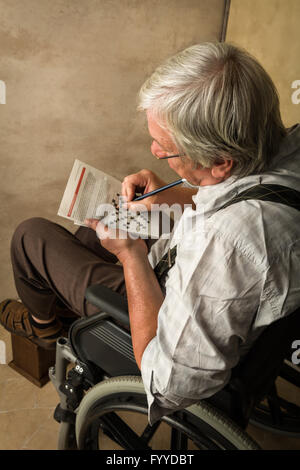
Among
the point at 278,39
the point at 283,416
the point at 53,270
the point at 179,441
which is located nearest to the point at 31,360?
the point at 53,270

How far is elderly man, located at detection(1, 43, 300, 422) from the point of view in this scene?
67 centimetres

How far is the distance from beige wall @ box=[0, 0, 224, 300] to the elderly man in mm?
820

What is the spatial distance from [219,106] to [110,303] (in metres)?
0.47

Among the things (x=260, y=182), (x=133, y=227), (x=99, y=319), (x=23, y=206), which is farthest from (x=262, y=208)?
(x=23, y=206)

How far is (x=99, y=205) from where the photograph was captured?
49.1 inches

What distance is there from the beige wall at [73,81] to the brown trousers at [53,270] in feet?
1.68

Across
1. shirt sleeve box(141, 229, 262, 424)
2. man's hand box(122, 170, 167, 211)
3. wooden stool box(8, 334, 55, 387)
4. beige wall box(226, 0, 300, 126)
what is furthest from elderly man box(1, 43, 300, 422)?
wooden stool box(8, 334, 55, 387)

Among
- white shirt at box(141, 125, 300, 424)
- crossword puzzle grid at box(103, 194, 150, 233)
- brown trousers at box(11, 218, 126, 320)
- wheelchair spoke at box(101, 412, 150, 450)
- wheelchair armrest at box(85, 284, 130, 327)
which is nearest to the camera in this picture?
white shirt at box(141, 125, 300, 424)

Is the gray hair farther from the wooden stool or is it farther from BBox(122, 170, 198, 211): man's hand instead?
the wooden stool

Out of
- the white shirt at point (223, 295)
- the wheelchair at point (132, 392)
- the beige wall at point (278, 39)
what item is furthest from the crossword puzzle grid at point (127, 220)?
the beige wall at point (278, 39)

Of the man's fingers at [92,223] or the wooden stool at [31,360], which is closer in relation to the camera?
the man's fingers at [92,223]

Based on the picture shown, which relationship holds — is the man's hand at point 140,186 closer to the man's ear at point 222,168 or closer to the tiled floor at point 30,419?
the man's ear at point 222,168

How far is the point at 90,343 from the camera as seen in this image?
0.97m

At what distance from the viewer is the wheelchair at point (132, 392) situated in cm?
72
